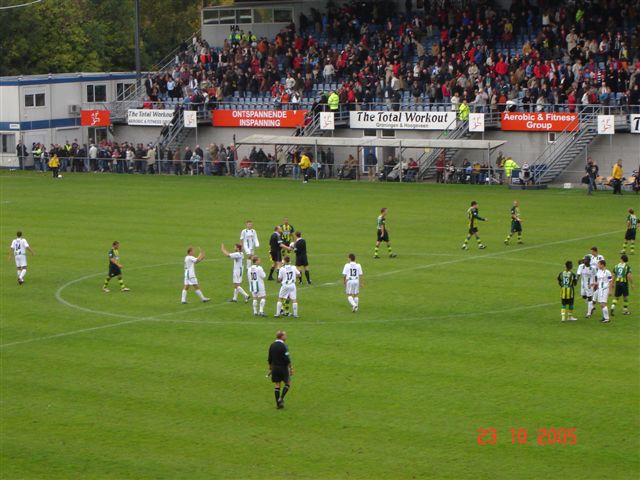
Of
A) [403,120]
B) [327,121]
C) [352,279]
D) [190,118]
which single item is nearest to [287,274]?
[352,279]

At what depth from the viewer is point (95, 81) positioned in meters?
86.5

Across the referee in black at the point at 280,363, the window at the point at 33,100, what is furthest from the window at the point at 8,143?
the referee in black at the point at 280,363

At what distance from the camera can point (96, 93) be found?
285 feet

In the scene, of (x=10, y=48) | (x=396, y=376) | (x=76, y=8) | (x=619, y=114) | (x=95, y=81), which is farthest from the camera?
(x=76, y=8)

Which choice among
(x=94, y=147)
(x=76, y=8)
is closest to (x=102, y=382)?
(x=94, y=147)

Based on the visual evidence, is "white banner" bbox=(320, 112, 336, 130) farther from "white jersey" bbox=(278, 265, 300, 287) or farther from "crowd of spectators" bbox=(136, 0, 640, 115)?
"white jersey" bbox=(278, 265, 300, 287)

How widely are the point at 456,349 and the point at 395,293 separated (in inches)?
299

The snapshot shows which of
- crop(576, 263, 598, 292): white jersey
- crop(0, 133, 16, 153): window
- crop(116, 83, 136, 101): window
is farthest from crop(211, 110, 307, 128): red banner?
crop(576, 263, 598, 292): white jersey

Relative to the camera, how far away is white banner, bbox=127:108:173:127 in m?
78.8

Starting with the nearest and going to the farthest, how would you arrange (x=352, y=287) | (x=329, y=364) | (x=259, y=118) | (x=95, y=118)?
(x=329, y=364) → (x=352, y=287) → (x=259, y=118) → (x=95, y=118)

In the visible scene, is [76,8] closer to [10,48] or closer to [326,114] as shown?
[10,48]

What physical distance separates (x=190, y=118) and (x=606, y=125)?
1086 inches
